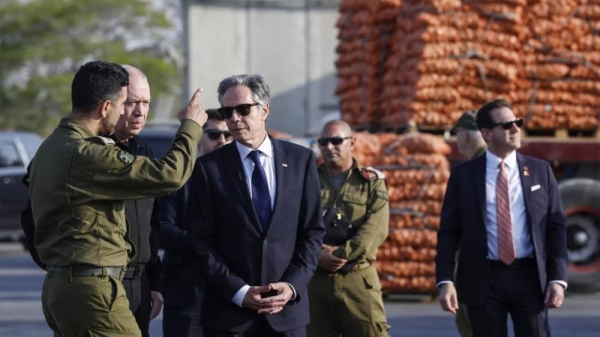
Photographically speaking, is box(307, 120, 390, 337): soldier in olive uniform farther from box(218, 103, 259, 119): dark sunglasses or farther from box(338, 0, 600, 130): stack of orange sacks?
box(338, 0, 600, 130): stack of orange sacks

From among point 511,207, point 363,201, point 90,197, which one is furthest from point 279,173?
point 363,201

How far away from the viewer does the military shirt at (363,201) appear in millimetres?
8797

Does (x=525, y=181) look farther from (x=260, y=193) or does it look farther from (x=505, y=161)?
(x=260, y=193)

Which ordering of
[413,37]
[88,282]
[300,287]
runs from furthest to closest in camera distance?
[413,37], [300,287], [88,282]

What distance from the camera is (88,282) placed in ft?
19.4

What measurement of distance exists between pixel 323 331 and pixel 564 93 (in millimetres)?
6055

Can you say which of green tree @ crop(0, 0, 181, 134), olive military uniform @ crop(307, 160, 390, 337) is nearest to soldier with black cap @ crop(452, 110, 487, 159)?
olive military uniform @ crop(307, 160, 390, 337)

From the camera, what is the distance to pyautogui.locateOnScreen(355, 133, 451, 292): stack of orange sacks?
1356 cm

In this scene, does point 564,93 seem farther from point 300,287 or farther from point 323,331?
point 300,287

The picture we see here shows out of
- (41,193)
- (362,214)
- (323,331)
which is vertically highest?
(41,193)

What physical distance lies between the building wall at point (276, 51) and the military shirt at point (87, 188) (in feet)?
55.6

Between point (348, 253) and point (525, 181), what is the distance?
140 cm

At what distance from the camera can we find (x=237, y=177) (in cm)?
661

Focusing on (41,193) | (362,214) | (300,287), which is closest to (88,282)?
(41,193)
